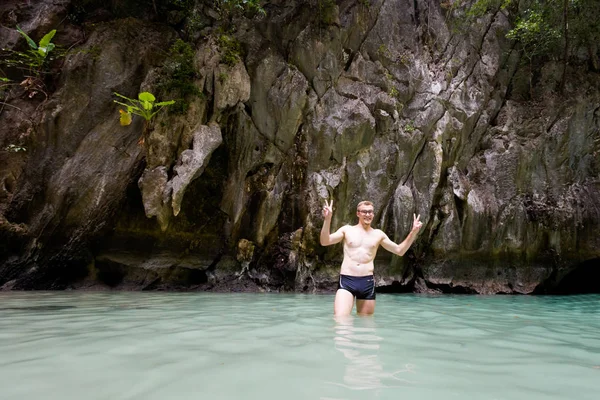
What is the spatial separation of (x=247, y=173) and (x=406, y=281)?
560cm

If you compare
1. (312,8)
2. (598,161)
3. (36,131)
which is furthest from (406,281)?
(36,131)

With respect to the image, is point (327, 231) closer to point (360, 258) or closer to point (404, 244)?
point (360, 258)

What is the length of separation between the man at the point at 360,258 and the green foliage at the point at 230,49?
5892mm

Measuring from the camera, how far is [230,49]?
9.54 metres

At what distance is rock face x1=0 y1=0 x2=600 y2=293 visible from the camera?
880cm

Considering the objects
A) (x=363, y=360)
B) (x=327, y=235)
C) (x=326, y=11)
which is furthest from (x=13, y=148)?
(x=363, y=360)

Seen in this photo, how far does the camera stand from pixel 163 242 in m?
10.0

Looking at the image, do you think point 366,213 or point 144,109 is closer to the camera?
point 366,213

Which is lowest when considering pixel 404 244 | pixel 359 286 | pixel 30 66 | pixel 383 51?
pixel 359 286

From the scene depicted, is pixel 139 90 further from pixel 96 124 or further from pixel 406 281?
pixel 406 281

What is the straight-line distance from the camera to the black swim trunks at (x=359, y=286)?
5102 mm

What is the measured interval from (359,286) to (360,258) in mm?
400

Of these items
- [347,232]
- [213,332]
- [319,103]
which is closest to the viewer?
[213,332]

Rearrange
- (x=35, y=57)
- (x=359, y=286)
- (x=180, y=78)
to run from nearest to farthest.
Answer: (x=359, y=286) → (x=35, y=57) → (x=180, y=78)
